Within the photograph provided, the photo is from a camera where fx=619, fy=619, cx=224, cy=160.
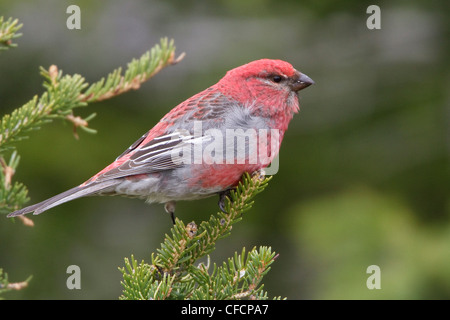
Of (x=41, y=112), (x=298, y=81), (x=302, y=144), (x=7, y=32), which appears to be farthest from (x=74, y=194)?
(x=302, y=144)

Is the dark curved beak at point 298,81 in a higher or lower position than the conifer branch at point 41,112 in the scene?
higher

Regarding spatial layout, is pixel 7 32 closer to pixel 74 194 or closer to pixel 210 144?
pixel 74 194

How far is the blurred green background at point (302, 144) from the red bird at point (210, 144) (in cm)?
162

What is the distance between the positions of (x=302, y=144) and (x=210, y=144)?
2.44 metres

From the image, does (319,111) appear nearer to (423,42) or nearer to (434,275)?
(423,42)

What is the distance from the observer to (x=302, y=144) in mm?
6309

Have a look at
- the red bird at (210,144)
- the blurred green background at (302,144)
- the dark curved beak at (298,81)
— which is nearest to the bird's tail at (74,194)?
the red bird at (210,144)

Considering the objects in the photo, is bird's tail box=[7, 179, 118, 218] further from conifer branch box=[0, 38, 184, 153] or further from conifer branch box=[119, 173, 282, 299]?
conifer branch box=[119, 173, 282, 299]

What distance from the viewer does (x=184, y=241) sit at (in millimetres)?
3156

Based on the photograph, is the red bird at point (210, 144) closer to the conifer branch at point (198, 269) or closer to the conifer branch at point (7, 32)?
the conifer branch at point (198, 269)

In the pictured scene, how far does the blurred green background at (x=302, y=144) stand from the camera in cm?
559

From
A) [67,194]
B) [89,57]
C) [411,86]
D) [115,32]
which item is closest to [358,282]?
[411,86]

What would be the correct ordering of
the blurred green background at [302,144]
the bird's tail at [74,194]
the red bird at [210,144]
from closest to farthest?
the bird's tail at [74,194] < the red bird at [210,144] < the blurred green background at [302,144]

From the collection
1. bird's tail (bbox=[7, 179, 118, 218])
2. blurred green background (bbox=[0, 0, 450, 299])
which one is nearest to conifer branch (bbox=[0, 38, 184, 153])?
bird's tail (bbox=[7, 179, 118, 218])
